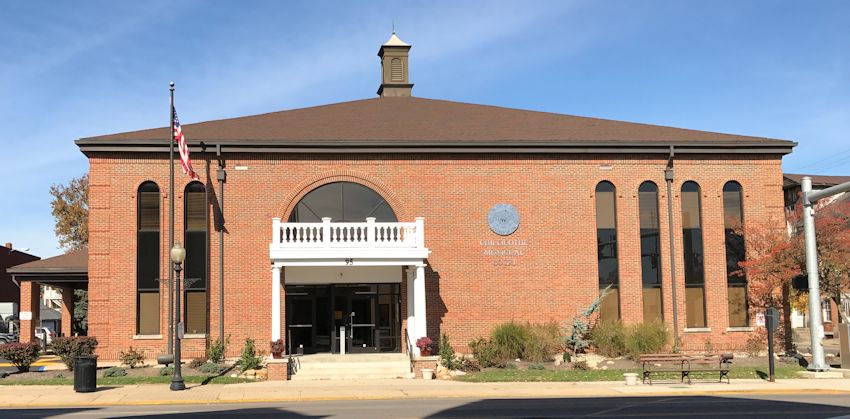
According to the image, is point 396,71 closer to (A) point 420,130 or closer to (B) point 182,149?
(A) point 420,130

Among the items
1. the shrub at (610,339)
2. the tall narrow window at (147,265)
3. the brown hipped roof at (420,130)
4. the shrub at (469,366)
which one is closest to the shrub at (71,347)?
the tall narrow window at (147,265)

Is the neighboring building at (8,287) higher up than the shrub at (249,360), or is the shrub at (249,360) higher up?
the neighboring building at (8,287)

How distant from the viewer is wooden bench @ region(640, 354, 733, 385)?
25000 millimetres

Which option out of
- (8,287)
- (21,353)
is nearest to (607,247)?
(21,353)

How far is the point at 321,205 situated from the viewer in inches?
1248

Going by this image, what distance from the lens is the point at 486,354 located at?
94.4 ft

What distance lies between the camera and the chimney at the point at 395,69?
42.4m

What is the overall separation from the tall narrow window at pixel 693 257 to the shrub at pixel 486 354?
8.03 metres

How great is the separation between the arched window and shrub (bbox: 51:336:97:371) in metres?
7.94

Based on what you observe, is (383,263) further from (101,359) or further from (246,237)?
(101,359)

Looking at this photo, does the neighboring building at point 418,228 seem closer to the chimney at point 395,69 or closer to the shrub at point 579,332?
the shrub at point 579,332

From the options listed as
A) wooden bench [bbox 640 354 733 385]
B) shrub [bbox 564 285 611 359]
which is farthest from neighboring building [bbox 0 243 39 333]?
wooden bench [bbox 640 354 733 385]

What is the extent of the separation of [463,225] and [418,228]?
280 cm

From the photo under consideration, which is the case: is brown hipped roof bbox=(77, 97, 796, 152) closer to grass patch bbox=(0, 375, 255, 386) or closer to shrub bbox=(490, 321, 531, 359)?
shrub bbox=(490, 321, 531, 359)
